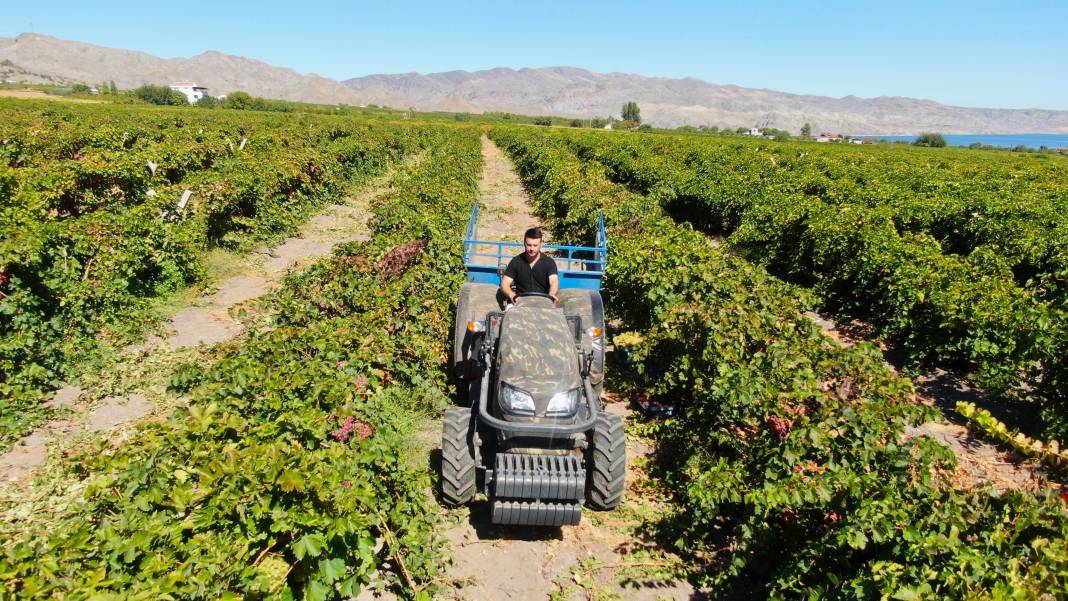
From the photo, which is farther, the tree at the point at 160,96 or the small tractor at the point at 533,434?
the tree at the point at 160,96

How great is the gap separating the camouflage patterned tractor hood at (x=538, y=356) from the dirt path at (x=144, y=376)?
3635 mm

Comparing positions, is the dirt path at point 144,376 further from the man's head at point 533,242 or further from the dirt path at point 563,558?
the dirt path at point 563,558

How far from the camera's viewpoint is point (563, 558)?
4.68 meters

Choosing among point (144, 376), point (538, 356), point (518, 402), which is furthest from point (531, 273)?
point (144, 376)

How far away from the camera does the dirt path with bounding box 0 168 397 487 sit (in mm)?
5641

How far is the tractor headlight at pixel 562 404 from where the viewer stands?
4391mm

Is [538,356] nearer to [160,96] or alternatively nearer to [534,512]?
[534,512]

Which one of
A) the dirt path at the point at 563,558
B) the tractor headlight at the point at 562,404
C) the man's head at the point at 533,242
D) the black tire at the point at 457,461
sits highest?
the man's head at the point at 533,242

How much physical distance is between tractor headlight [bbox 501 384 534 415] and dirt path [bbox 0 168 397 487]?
3750mm

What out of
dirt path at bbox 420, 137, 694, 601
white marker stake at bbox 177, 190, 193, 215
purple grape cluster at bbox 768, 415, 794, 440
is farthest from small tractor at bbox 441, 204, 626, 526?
white marker stake at bbox 177, 190, 193, 215

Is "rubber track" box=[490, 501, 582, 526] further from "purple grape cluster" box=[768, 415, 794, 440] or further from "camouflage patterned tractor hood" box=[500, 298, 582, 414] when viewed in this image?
"purple grape cluster" box=[768, 415, 794, 440]

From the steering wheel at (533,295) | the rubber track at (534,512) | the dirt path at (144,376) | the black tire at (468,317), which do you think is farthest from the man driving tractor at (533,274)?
the dirt path at (144,376)

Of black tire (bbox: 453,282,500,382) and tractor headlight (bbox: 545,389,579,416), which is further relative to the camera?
black tire (bbox: 453,282,500,382)

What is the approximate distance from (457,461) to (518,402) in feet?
2.58
